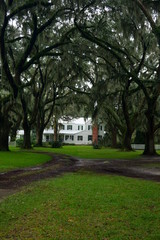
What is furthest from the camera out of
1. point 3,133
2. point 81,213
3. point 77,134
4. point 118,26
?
point 77,134

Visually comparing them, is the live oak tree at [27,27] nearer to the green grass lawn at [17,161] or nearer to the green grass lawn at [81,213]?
the green grass lawn at [17,161]

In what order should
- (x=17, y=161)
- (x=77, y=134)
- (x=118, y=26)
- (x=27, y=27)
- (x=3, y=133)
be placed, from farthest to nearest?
(x=77, y=134) → (x=3, y=133) → (x=27, y=27) → (x=118, y=26) → (x=17, y=161)

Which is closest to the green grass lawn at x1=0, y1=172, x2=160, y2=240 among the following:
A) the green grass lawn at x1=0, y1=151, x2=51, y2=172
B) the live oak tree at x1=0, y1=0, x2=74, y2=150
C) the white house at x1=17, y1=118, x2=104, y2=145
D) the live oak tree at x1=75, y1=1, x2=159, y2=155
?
the green grass lawn at x1=0, y1=151, x2=51, y2=172

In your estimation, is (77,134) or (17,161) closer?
(17,161)

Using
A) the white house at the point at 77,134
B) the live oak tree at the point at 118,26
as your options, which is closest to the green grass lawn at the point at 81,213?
the live oak tree at the point at 118,26

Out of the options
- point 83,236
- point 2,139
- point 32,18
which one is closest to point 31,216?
point 83,236

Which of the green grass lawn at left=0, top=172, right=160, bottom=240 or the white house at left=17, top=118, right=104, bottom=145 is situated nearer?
the green grass lawn at left=0, top=172, right=160, bottom=240

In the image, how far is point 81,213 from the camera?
6047 millimetres

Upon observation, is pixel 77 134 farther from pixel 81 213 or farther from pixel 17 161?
pixel 81 213

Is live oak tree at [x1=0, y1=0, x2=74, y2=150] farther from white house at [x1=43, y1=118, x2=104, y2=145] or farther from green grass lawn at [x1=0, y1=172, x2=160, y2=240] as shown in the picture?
white house at [x1=43, y1=118, x2=104, y2=145]

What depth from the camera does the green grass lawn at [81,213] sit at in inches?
193

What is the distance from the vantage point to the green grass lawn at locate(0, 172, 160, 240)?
16.1ft

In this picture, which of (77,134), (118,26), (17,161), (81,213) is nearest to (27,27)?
(118,26)

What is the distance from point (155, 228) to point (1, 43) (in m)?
18.1
